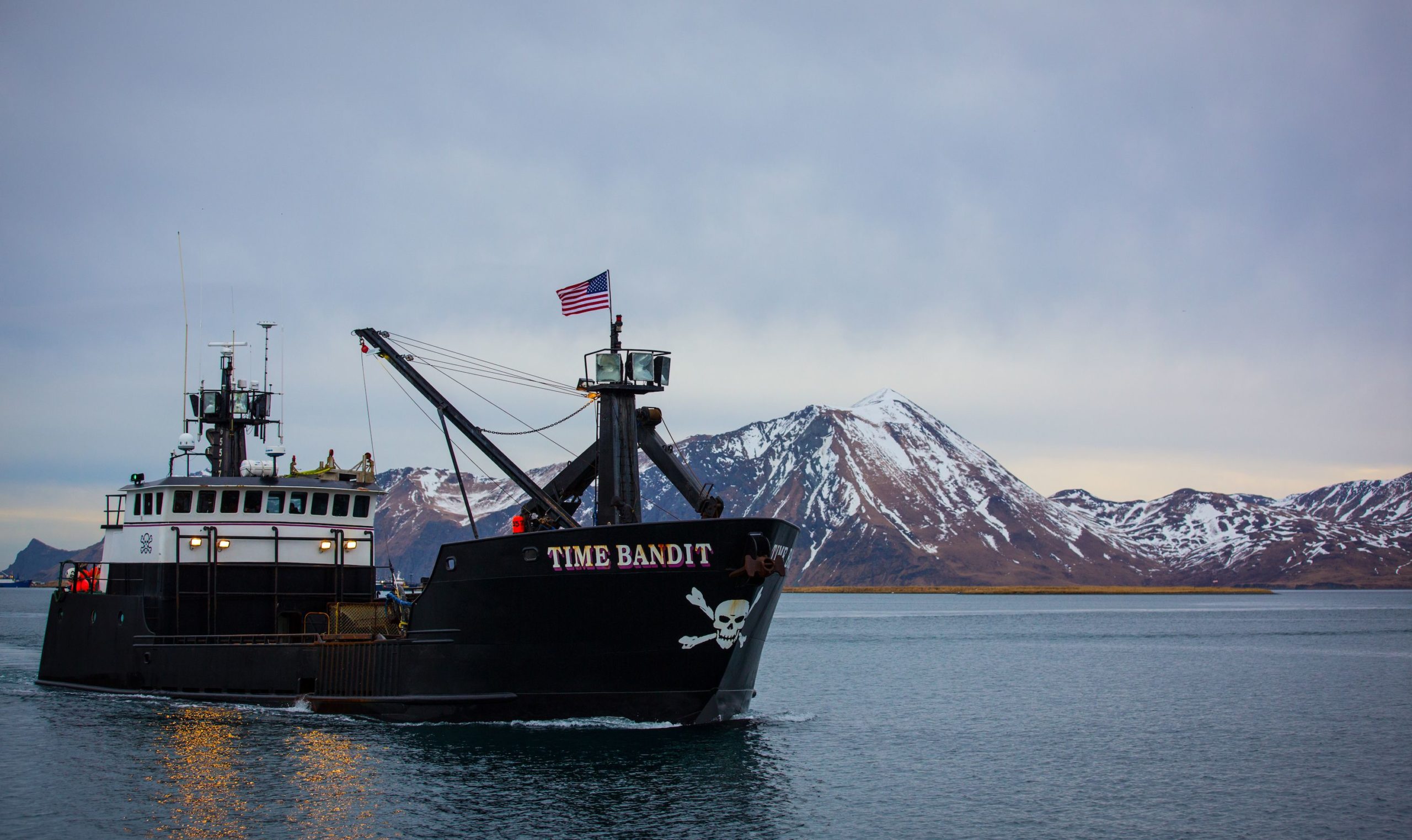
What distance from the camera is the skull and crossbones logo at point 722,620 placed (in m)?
28.2

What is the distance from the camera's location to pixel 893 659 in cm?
6794

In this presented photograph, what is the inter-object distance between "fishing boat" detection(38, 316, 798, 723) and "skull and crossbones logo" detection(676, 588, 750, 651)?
0.15 feet

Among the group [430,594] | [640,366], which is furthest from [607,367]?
[430,594]

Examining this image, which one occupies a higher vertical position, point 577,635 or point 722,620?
point 722,620

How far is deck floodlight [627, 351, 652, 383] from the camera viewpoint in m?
33.0

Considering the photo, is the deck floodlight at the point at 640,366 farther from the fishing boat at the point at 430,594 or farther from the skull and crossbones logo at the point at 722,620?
the skull and crossbones logo at the point at 722,620

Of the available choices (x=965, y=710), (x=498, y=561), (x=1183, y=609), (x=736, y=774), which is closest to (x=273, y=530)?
(x=498, y=561)

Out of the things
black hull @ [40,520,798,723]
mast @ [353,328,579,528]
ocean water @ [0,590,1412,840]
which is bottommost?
ocean water @ [0,590,1412,840]

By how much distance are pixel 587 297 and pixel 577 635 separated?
9.44 metres

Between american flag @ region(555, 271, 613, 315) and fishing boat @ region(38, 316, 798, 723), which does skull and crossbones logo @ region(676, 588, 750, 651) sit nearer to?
fishing boat @ region(38, 316, 798, 723)

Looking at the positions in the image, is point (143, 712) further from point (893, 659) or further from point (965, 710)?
point (893, 659)

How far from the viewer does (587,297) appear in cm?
3272

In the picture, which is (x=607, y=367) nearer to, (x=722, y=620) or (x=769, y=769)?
(x=722, y=620)

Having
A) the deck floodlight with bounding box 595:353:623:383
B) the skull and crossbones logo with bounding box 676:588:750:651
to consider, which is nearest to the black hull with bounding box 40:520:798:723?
the skull and crossbones logo with bounding box 676:588:750:651
